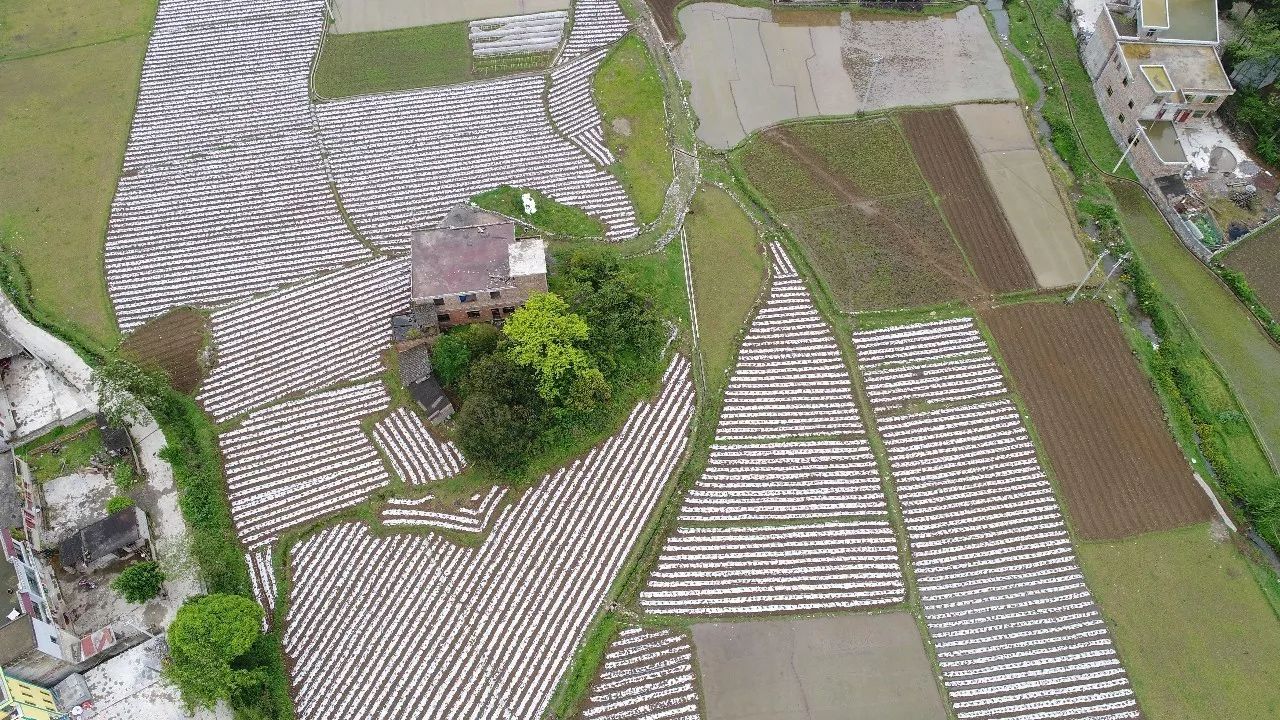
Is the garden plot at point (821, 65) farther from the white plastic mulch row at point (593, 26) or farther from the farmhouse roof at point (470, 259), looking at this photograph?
the farmhouse roof at point (470, 259)

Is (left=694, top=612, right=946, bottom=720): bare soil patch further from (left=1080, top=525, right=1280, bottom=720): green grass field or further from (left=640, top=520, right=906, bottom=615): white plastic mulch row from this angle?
(left=1080, top=525, right=1280, bottom=720): green grass field

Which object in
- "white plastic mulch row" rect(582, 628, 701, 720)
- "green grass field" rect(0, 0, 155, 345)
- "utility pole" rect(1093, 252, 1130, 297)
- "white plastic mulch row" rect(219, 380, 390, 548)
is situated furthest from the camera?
"green grass field" rect(0, 0, 155, 345)

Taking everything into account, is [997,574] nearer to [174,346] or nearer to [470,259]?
[470,259]

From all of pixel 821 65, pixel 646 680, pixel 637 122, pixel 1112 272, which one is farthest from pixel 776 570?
pixel 821 65

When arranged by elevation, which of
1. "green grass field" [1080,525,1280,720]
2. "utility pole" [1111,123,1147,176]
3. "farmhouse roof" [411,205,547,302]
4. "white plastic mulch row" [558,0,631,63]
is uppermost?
"white plastic mulch row" [558,0,631,63]

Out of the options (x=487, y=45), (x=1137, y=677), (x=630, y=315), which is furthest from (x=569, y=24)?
(x=1137, y=677)

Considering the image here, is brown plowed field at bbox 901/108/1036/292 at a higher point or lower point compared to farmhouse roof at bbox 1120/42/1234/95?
lower

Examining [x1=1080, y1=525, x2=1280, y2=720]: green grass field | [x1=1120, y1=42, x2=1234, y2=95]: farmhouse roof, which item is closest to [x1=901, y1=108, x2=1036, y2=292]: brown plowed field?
[x1=1120, y1=42, x2=1234, y2=95]: farmhouse roof
